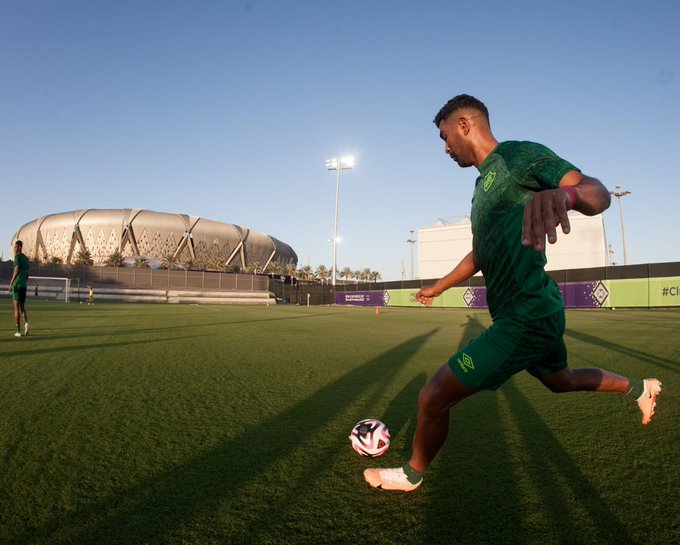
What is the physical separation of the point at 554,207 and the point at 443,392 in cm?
112

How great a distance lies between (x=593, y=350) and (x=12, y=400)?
8.93 m

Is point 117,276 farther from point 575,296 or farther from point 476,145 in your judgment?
point 476,145

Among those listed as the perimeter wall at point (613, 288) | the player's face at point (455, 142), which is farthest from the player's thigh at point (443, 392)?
the perimeter wall at point (613, 288)

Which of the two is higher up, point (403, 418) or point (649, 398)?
point (649, 398)

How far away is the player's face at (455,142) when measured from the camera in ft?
8.29

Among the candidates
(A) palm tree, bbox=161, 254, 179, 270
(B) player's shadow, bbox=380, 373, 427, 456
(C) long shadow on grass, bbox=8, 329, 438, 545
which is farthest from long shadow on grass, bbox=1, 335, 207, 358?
(A) palm tree, bbox=161, 254, 179, 270

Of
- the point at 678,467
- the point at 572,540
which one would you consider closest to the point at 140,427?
the point at 572,540

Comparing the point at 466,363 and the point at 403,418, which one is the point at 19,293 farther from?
the point at 466,363

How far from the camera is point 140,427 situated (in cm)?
333

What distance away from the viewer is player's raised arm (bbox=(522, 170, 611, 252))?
61.1 inches

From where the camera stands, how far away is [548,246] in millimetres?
46219

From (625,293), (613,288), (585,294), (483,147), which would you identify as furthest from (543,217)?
(585,294)

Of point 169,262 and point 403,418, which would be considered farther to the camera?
point 169,262

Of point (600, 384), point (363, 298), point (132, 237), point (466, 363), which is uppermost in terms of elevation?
point (132, 237)
